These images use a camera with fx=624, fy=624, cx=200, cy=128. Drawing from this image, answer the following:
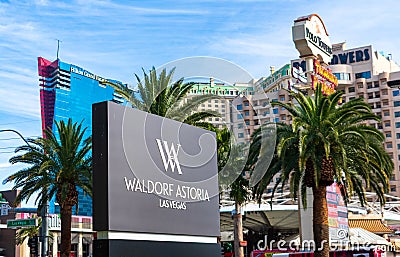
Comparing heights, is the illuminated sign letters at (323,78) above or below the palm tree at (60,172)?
above

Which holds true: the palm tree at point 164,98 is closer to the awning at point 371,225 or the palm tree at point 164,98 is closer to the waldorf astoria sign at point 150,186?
the waldorf astoria sign at point 150,186

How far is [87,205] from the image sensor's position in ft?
576

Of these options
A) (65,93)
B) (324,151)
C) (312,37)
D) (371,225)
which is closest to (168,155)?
(324,151)

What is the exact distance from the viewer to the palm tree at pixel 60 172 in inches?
1404

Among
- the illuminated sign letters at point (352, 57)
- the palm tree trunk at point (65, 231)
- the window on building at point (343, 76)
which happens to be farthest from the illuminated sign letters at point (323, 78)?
the illuminated sign letters at point (352, 57)

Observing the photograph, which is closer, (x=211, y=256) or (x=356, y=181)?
(x=211, y=256)

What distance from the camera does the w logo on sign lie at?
18.2m

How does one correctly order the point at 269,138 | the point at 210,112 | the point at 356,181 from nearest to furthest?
the point at 210,112, the point at 269,138, the point at 356,181

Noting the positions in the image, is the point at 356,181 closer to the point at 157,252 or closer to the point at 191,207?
the point at 191,207

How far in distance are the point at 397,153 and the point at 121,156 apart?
116 metres

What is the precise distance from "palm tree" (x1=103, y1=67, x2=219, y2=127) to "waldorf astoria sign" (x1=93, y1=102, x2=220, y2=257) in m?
6.43

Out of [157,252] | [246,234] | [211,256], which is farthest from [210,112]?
[246,234]

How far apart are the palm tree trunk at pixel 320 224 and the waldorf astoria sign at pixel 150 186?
31.6 ft

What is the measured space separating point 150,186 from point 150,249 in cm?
174
